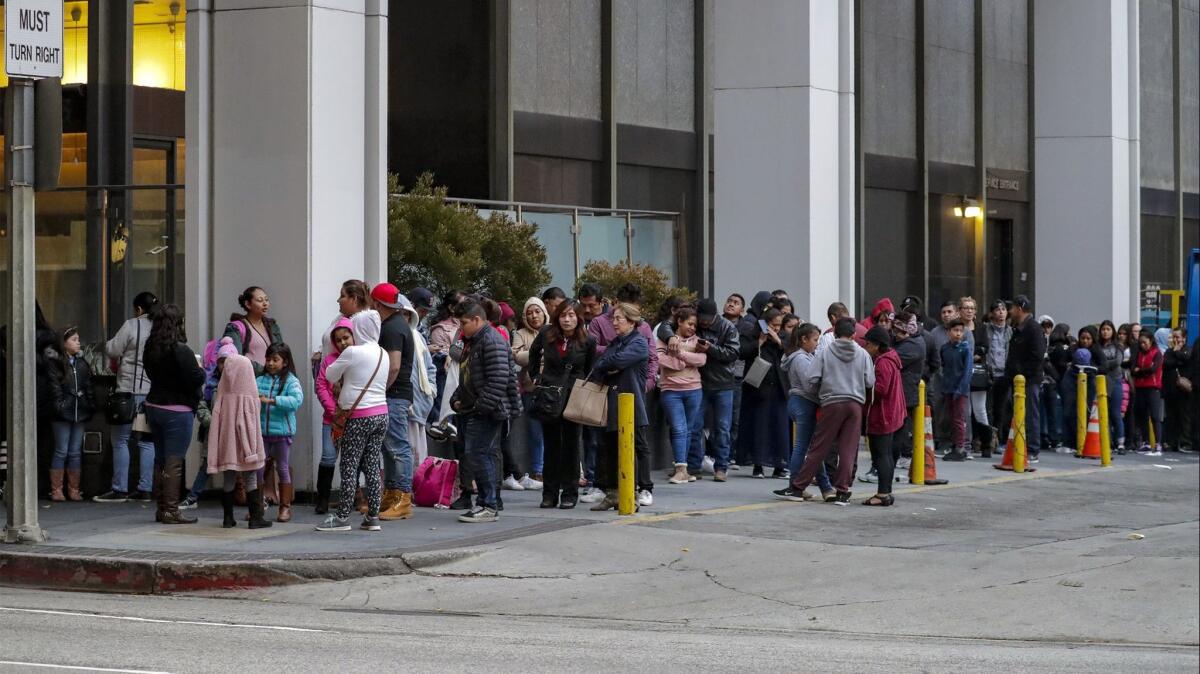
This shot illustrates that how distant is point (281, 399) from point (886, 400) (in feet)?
18.5

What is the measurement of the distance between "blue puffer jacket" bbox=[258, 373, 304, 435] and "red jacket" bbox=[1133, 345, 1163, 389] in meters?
14.1

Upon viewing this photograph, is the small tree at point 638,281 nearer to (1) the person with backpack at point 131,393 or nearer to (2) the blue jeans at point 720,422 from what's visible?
(2) the blue jeans at point 720,422

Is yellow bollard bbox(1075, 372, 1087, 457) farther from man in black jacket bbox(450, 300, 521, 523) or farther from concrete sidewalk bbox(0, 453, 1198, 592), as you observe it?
man in black jacket bbox(450, 300, 521, 523)

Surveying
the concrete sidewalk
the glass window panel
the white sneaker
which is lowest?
the concrete sidewalk

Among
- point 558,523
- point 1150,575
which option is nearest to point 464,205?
point 558,523

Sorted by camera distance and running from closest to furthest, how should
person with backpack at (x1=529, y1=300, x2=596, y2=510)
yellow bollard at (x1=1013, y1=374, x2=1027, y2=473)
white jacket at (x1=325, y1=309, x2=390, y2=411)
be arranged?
1. white jacket at (x1=325, y1=309, x2=390, y2=411)
2. person with backpack at (x1=529, y1=300, x2=596, y2=510)
3. yellow bollard at (x1=1013, y1=374, x2=1027, y2=473)

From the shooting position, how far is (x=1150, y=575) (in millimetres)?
11305

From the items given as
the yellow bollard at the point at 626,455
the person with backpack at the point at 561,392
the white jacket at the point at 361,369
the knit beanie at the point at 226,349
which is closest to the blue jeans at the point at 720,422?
the person with backpack at the point at 561,392

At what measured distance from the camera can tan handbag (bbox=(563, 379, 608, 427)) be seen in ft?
47.0

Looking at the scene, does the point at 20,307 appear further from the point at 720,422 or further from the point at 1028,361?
the point at 1028,361

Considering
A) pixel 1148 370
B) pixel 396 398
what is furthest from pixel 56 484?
pixel 1148 370

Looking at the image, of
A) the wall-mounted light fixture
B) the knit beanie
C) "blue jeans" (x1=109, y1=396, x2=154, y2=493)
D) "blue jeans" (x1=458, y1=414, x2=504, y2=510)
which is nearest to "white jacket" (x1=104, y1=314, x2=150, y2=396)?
"blue jeans" (x1=109, y1=396, x2=154, y2=493)

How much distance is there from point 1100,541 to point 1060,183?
1522 cm

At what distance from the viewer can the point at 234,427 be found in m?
13.2
